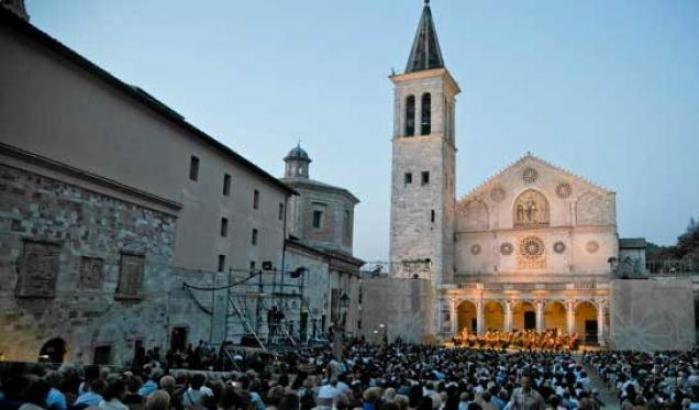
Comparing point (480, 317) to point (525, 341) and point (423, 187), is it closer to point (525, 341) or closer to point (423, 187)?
point (525, 341)

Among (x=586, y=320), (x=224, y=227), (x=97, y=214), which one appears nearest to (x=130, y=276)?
(x=97, y=214)

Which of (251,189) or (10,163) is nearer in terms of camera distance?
(10,163)

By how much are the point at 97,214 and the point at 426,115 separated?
126 feet

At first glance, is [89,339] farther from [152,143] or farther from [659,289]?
[659,289]

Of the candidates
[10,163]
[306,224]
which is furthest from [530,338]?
[10,163]

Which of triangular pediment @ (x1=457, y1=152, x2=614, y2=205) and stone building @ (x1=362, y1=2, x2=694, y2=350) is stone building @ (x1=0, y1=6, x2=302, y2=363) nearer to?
stone building @ (x1=362, y1=2, x2=694, y2=350)

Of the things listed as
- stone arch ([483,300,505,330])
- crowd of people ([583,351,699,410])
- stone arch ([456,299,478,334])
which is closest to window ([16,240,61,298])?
crowd of people ([583,351,699,410])

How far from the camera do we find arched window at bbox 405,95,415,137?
49469 mm

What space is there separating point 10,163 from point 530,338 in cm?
3327

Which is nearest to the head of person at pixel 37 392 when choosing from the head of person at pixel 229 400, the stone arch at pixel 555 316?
the head of person at pixel 229 400

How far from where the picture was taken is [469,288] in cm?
4381

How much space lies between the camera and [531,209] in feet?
154

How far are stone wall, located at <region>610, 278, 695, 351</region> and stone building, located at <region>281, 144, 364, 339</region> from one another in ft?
56.0

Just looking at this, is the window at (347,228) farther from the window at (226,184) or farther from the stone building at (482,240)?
the window at (226,184)
